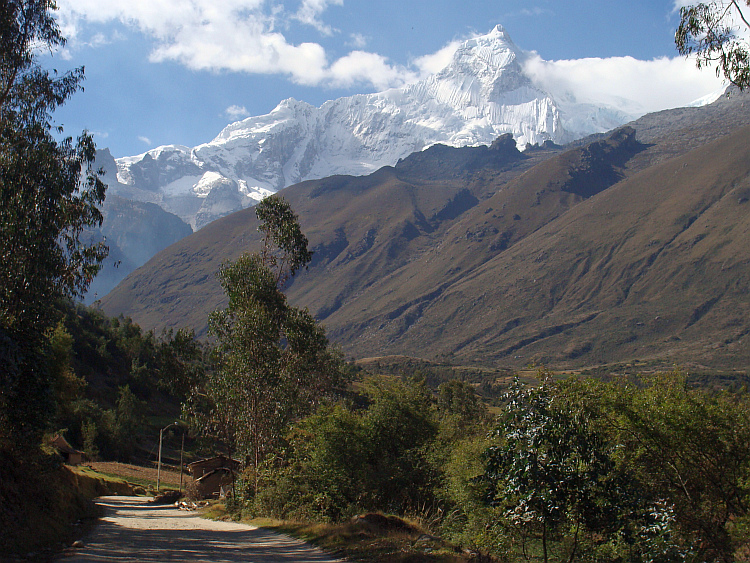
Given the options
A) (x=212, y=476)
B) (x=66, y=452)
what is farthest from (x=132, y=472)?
(x=212, y=476)

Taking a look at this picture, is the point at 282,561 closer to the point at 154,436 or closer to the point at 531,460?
the point at 531,460

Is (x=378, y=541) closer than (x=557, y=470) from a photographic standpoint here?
No

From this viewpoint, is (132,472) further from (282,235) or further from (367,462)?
(367,462)

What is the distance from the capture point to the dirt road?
1525 cm

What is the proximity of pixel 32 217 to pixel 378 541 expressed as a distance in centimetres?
1692

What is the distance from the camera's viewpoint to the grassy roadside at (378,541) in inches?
565

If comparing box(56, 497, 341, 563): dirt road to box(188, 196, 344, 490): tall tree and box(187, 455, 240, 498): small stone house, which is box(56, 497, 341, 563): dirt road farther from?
box(187, 455, 240, 498): small stone house

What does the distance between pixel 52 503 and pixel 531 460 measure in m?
18.5

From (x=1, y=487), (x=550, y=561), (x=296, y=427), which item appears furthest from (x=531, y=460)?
(x=296, y=427)

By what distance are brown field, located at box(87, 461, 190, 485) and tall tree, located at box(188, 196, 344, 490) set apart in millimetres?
29342

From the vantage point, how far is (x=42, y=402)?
20.0 m

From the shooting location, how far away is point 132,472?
68.0 meters

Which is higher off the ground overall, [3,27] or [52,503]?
[3,27]

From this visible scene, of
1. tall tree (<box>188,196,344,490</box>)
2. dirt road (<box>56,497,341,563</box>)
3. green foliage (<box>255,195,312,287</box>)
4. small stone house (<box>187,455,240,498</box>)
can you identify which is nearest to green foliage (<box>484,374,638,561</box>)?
dirt road (<box>56,497,341,563</box>)
